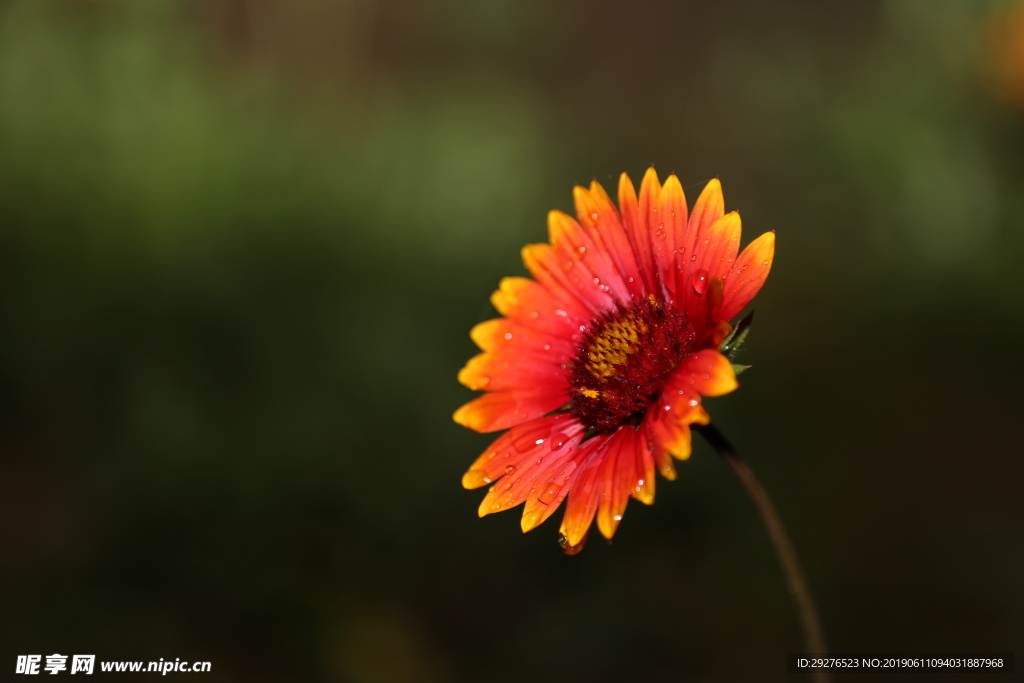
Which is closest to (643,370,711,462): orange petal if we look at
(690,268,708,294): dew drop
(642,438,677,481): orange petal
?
(642,438,677,481): orange petal

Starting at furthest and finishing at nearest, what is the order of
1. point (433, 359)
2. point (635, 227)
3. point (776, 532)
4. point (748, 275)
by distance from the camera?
1. point (433, 359)
2. point (635, 227)
3. point (748, 275)
4. point (776, 532)

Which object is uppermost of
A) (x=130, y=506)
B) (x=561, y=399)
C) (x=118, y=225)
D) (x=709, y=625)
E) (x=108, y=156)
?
(x=108, y=156)

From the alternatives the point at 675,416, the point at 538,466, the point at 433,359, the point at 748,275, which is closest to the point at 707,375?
the point at 675,416

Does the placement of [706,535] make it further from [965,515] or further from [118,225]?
[118,225]

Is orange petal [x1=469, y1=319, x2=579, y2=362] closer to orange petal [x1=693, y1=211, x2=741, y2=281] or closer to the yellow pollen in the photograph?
the yellow pollen

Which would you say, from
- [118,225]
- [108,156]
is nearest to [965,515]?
[118,225]

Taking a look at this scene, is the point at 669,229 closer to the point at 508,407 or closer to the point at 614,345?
the point at 614,345
